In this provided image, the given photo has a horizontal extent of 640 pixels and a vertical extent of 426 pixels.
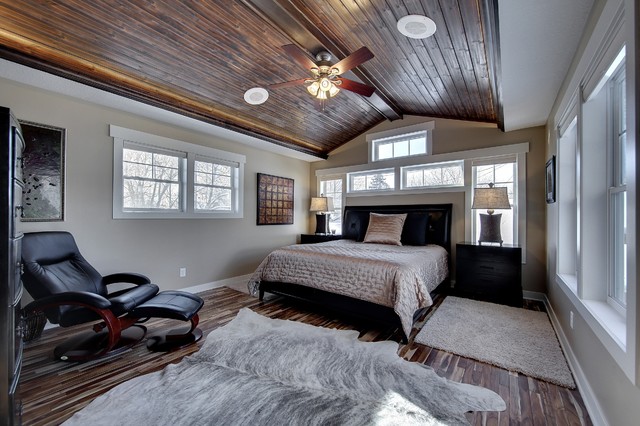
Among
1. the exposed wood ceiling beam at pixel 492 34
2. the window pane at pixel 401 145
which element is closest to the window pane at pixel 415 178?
the window pane at pixel 401 145

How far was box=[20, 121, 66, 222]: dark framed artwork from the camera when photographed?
2777 mm

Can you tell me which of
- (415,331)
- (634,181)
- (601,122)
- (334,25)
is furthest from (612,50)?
(415,331)

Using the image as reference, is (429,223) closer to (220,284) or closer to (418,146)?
(418,146)

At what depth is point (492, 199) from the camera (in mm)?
3754

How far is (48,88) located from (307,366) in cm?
378

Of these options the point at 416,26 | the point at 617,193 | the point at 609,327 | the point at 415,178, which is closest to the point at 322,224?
the point at 415,178

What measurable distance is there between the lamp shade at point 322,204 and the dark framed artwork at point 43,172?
12.7 feet

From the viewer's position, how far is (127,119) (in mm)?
3549

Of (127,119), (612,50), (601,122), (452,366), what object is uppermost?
(127,119)

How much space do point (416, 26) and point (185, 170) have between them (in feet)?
11.5

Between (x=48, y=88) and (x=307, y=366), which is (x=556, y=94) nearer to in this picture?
(x=307, y=366)

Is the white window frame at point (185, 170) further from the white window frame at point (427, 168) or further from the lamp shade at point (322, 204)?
the white window frame at point (427, 168)

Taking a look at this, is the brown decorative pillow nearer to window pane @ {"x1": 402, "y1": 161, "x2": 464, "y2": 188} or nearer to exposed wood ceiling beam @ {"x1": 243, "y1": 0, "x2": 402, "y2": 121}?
window pane @ {"x1": 402, "y1": 161, "x2": 464, "y2": 188}

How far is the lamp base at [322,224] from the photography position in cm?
579
